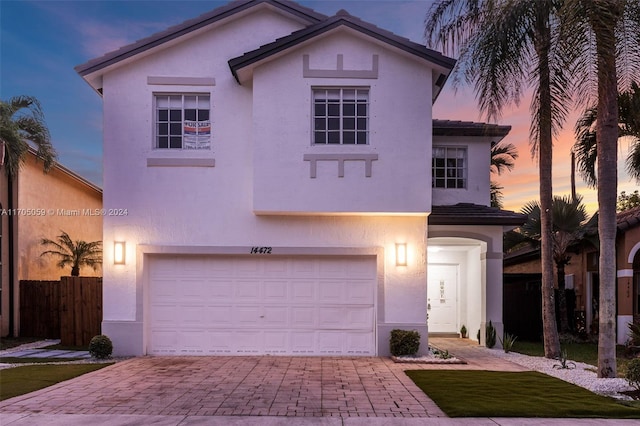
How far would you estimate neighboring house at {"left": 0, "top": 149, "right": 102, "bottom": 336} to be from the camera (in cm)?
1559

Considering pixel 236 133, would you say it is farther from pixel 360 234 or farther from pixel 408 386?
pixel 408 386

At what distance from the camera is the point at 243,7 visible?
40.4ft

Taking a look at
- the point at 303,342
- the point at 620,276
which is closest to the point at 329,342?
the point at 303,342

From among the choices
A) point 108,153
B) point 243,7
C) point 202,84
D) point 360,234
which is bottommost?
point 360,234

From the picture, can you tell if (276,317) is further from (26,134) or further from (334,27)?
(26,134)

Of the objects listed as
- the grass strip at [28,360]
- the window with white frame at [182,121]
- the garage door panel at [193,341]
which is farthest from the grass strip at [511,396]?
the grass strip at [28,360]

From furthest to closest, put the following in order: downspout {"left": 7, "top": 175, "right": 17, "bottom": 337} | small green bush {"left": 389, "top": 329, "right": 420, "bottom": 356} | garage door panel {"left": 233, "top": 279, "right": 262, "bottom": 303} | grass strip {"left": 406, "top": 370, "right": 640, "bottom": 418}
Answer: downspout {"left": 7, "top": 175, "right": 17, "bottom": 337}
garage door panel {"left": 233, "top": 279, "right": 262, "bottom": 303}
small green bush {"left": 389, "top": 329, "right": 420, "bottom": 356}
grass strip {"left": 406, "top": 370, "right": 640, "bottom": 418}

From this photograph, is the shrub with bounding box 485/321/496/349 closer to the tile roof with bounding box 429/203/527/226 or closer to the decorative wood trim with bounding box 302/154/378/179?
the tile roof with bounding box 429/203/527/226

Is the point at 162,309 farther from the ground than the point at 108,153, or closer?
closer

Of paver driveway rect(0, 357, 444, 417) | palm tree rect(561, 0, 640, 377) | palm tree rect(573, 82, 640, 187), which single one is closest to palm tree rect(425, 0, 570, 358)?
palm tree rect(561, 0, 640, 377)

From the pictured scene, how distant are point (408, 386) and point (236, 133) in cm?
685

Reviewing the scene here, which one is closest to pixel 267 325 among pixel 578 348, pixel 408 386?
pixel 408 386

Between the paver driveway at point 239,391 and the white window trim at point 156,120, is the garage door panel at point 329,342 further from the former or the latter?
the white window trim at point 156,120

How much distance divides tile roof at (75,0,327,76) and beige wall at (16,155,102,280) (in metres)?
6.57
